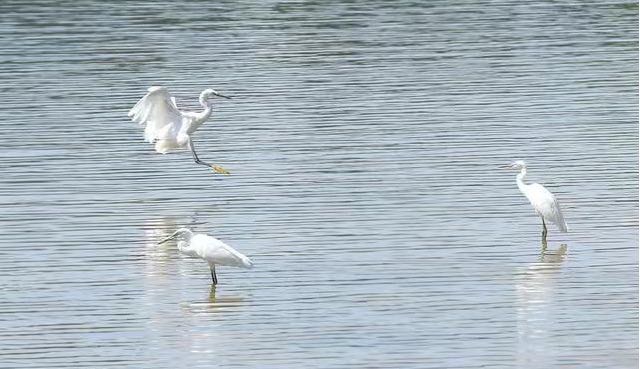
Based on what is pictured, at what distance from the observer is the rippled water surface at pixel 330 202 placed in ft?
46.5

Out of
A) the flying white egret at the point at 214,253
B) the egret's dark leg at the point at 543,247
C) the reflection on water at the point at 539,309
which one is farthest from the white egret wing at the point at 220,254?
the egret's dark leg at the point at 543,247

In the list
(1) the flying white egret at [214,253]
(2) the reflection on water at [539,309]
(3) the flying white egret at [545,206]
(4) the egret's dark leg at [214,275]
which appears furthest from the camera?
(3) the flying white egret at [545,206]

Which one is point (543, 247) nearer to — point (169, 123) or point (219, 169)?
point (219, 169)

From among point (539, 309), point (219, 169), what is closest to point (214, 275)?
point (539, 309)

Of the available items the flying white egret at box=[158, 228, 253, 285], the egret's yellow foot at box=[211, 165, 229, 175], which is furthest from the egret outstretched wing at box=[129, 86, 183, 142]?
the flying white egret at box=[158, 228, 253, 285]

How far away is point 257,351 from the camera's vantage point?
13773 millimetres

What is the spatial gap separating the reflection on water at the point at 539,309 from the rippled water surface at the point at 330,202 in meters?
0.03

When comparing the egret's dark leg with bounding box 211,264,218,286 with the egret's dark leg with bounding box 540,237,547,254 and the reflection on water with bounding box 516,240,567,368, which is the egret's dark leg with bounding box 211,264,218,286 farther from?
the egret's dark leg with bounding box 540,237,547,254

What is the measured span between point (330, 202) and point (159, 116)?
9.97ft

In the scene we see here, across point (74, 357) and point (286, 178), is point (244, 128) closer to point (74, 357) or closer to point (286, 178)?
point (286, 178)

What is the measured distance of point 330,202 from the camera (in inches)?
771

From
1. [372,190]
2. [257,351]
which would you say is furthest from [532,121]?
[257,351]

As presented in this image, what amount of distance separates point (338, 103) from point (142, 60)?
6.61 metres

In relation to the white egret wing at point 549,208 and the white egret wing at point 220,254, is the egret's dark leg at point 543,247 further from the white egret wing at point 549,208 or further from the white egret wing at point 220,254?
the white egret wing at point 220,254
